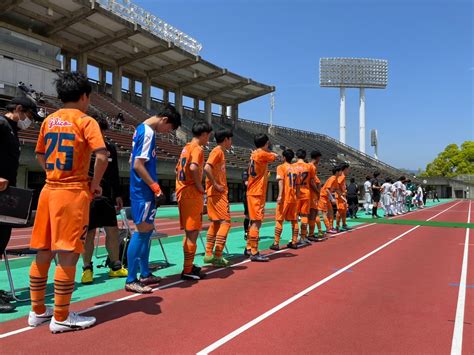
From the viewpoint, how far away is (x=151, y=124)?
15.0 feet

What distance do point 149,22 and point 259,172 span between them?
31811mm

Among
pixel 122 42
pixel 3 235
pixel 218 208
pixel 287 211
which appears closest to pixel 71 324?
pixel 3 235

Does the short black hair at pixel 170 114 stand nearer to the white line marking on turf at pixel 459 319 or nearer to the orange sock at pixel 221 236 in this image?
the orange sock at pixel 221 236

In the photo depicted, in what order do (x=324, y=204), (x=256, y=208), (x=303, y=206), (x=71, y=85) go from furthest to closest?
(x=324, y=204) → (x=303, y=206) → (x=256, y=208) → (x=71, y=85)

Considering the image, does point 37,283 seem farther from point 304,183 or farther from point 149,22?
point 149,22

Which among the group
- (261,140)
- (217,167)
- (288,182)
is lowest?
(288,182)

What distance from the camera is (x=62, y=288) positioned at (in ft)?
10.6

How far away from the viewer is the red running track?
10.2ft

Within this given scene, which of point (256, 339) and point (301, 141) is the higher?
point (301, 141)

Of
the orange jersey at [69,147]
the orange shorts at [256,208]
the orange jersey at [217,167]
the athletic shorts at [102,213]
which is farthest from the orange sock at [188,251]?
the orange jersey at [69,147]

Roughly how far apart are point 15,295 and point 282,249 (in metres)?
5.05

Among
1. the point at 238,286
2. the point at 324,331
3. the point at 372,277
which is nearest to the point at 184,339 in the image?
the point at 324,331

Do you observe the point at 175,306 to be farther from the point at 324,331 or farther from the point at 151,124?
the point at 151,124

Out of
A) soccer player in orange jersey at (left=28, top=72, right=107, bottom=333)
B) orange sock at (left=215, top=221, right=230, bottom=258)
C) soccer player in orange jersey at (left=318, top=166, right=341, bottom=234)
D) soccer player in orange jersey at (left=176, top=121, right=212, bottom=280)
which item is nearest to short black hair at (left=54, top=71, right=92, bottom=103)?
soccer player in orange jersey at (left=28, top=72, right=107, bottom=333)
